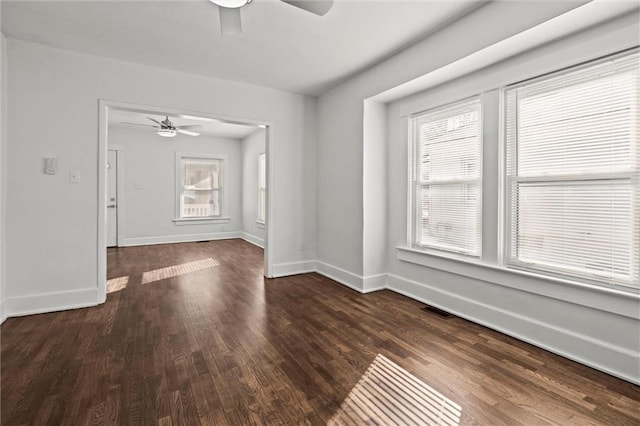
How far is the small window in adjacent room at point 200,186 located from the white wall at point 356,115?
4.36 m

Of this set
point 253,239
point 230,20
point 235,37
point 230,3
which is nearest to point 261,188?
point 253,239

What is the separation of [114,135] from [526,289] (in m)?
8.00

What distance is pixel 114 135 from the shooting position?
6.88 metres

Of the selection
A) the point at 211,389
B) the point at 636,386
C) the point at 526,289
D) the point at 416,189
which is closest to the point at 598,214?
the point at 526,289

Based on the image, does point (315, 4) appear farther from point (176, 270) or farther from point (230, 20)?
point (176, 270)

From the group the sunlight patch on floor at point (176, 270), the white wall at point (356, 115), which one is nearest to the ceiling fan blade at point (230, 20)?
the white wall at point (356, 115)

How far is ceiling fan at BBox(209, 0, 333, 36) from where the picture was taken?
1.93 metres

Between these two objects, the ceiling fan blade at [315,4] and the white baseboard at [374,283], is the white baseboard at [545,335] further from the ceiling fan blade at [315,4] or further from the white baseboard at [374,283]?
the ceiling fan blade at [315,4]

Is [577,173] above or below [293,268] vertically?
above

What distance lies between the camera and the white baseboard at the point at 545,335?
6.66 feet

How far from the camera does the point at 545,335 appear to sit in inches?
94.5

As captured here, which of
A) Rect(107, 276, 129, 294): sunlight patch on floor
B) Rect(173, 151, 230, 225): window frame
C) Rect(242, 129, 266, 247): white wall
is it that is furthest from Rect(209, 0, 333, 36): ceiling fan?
Rect(173, 151, 230, 225): window frame

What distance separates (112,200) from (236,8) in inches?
255

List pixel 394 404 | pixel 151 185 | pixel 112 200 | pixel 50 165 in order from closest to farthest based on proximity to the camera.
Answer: pixel 394 404, pixel 50 165, pixel 112 200, pixel 151 185
